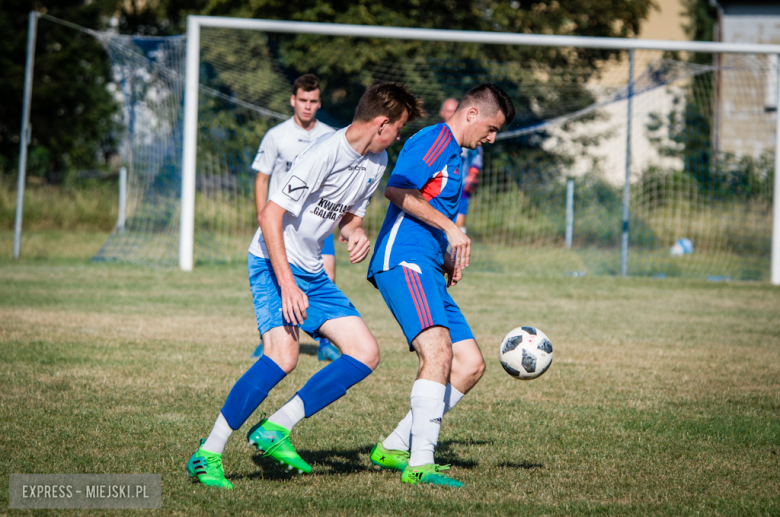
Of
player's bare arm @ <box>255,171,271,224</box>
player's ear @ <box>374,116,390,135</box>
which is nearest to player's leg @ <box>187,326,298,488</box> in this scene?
player's ear @ <box>374,116,390,135</box>

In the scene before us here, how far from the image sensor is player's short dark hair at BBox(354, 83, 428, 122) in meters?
3.45


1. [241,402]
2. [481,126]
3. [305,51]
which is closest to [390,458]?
[241,402]

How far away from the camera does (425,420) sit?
3510 mm

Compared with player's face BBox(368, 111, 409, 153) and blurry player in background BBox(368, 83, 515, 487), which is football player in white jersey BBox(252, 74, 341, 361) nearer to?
blurry player in background BBox(368, 83, 515, 487)

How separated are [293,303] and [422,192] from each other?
92 centimetres

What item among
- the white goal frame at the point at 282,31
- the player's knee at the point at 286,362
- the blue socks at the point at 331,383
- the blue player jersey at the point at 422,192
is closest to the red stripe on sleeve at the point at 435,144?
the blue player jersey at the point at 422,192

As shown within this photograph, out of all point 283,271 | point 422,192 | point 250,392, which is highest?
point 422,192

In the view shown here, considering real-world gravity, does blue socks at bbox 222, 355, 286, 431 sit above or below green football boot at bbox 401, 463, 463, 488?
above

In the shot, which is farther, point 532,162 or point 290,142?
point 532,162

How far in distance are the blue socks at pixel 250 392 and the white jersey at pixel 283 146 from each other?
138 inches

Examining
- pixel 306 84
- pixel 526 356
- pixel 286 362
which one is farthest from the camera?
pixel 306 84

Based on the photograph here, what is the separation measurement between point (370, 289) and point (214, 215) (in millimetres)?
5364

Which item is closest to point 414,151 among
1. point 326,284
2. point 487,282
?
point 326,284

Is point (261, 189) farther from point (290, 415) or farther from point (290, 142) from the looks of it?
point (290, 415)
